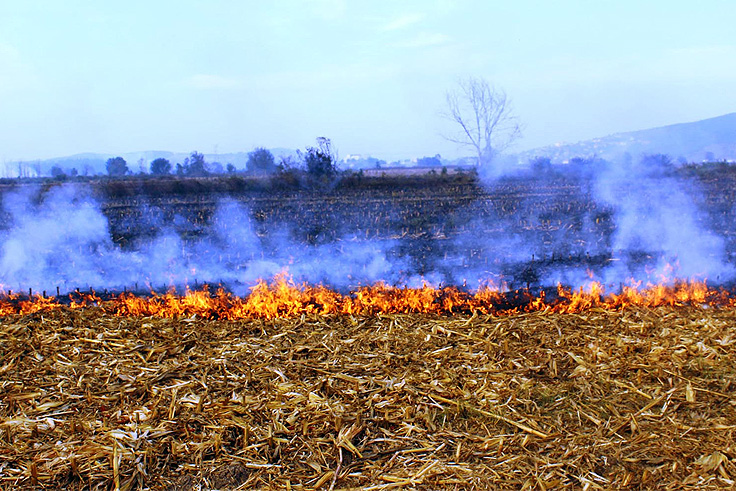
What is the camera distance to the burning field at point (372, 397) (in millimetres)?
3088

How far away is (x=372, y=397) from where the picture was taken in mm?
3793

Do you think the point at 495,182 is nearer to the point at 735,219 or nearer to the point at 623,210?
the point at 623,210

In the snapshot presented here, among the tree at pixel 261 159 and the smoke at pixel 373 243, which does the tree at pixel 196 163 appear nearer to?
the tree at pixel 261 159

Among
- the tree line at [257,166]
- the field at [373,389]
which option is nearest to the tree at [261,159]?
the tree line at [257,166]

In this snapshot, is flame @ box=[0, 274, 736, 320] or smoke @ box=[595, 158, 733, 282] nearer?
flame @ box=[0, 274, 736, 320]

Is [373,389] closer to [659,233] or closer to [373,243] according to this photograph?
[373,243]

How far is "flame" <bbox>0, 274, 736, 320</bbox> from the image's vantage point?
5703 mm

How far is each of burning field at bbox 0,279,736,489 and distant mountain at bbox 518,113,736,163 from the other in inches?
935

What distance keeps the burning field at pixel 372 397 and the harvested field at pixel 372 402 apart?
0.01 m

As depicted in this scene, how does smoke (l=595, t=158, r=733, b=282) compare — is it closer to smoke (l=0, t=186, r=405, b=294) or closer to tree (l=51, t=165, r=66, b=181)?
smoke (l=0, t=186, r=405, b=294)

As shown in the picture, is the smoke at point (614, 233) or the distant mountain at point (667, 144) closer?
the smoke at point (614, 233)

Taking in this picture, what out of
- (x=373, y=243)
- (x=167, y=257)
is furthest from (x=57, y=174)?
(x=373, y=243)

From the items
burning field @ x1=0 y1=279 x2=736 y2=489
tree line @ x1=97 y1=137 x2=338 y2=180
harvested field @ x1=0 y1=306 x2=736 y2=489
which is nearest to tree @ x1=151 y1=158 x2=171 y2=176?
tree line @ x1=97 y1=137 x2=338 y2=180

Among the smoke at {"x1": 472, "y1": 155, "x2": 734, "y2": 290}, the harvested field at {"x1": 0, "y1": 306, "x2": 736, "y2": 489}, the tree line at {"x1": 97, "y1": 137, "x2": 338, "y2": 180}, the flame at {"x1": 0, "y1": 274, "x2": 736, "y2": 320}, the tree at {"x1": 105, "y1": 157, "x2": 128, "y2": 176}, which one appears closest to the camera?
the harvested field at {"x1": 0, "y1": 306, "x2": 736, "y2": 489}
